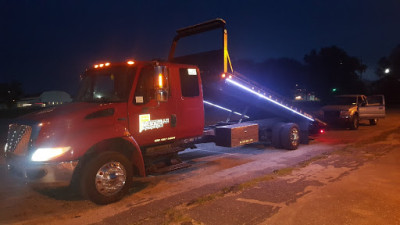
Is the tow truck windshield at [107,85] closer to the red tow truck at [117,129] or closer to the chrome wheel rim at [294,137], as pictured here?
the red tow truck at [117,129]

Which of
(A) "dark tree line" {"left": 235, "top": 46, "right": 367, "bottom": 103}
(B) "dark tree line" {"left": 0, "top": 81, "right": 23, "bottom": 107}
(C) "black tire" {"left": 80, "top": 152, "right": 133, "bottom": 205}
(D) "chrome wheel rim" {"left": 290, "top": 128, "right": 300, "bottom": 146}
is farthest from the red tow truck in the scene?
(B) "dark tree line" {"left": 0, "top": 81, "right": 23, "bottom": 107}

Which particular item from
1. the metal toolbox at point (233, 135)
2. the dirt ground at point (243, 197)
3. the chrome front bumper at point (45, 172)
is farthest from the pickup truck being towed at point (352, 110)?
the chrome front bumper at point (45, 172)

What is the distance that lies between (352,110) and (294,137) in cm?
732

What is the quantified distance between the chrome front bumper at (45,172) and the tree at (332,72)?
51187mm

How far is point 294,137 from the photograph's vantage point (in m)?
10.6

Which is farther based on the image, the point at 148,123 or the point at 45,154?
the point at 148,123

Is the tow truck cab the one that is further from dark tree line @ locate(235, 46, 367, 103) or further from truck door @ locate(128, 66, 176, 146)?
dark tree line @ locate(235, 46, 367, 103)

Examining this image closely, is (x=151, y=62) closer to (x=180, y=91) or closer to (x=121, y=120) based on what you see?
(x=180, y=91)

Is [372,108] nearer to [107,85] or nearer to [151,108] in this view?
[151,108]

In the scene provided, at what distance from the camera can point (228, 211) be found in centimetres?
496

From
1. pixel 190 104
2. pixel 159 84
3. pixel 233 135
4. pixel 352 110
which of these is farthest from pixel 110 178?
pixel 352 110

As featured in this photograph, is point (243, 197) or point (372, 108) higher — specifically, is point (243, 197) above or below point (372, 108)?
below

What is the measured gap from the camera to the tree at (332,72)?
5147cm

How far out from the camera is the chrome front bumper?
4902 millimetres
